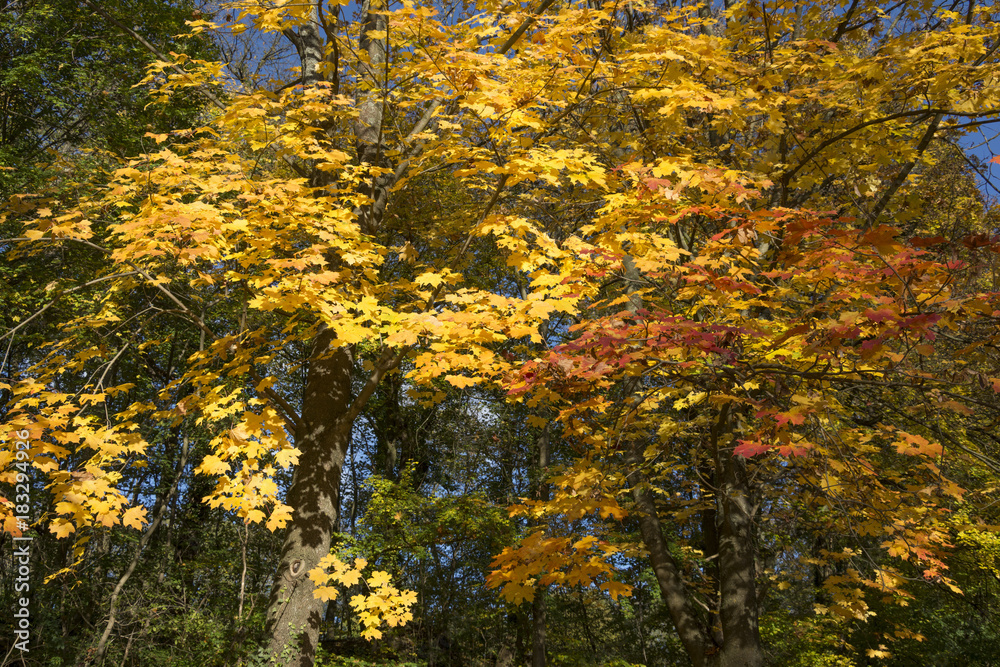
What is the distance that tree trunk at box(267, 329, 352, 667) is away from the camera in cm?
463

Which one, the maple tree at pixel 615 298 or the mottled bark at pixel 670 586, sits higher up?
the maple tree at pixel 615 298

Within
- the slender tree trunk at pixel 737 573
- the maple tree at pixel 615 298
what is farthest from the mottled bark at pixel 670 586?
the slender tree trunk at pixel 737 573

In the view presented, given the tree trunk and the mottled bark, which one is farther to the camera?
the mottled bark

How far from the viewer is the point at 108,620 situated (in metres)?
7.78

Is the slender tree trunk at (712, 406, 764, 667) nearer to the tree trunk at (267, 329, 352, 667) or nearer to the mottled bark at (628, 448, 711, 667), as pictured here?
the mottled bark at (628, 448, 711, 667)

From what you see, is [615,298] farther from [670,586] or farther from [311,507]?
[311,507]

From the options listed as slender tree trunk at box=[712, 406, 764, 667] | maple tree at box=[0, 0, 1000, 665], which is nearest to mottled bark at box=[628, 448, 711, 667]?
maple tree at box=[0, 0, 1000, 665]

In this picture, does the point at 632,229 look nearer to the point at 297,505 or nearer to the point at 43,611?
the point at 297,505

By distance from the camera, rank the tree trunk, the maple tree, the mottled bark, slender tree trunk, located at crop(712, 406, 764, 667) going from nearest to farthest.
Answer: the maple tree
the tree trunk
slender tree trunk, located at crop(712, 406, 764, 667)
the mottled bark

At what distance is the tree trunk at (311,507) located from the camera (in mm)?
4629

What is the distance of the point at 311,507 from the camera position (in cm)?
503

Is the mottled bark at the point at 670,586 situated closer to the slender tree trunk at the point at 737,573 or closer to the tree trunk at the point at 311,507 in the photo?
the slender tree trunk at the point at 737,573

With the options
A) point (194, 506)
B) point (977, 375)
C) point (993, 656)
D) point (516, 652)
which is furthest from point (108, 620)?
point (993, 656)

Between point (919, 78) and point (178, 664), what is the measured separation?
9917mm
